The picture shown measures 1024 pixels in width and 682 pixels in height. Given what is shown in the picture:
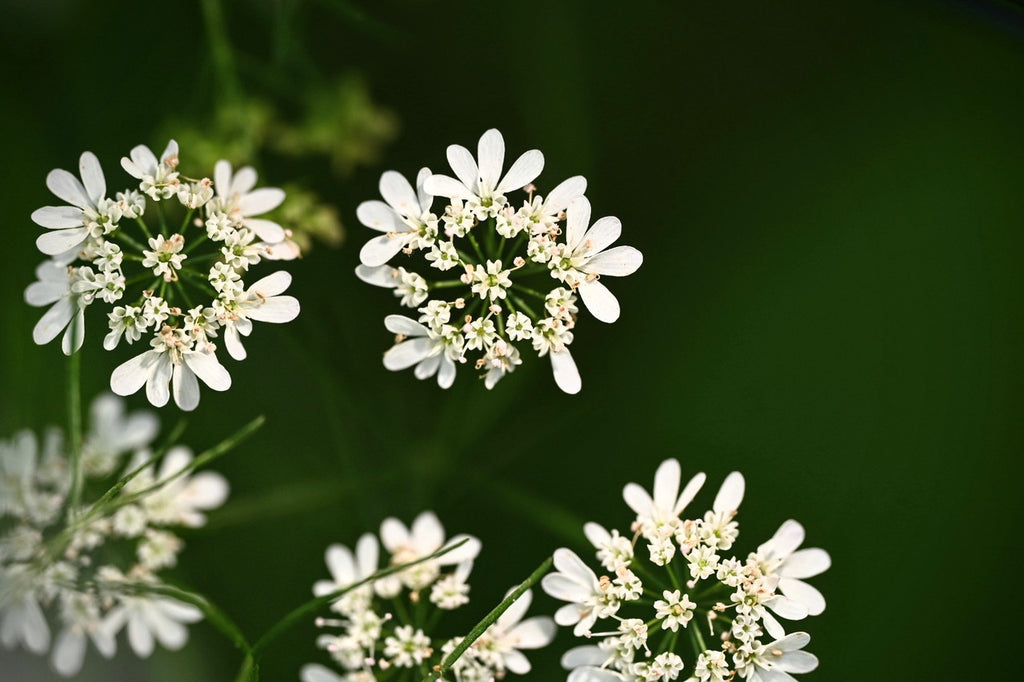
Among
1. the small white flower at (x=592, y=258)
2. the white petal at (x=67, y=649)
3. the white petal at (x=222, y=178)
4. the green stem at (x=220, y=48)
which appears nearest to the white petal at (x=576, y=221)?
the small white flower at (x=592, y=258)

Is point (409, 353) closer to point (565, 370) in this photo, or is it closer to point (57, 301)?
point (565, 370)

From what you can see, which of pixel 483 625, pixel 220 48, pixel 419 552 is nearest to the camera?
pixel 483 625

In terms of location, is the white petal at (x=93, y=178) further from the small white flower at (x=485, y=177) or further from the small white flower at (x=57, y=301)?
the small white flower at (x=485, y=177)

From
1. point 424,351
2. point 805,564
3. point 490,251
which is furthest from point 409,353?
point 805,564

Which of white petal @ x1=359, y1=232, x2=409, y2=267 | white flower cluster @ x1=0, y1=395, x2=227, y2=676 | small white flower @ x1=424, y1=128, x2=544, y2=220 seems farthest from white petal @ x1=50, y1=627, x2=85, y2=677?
small white flower @ x1=424, y1=128, x2=544, y2=220

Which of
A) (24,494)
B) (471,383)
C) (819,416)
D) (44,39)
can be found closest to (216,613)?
(24,494)
